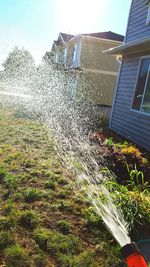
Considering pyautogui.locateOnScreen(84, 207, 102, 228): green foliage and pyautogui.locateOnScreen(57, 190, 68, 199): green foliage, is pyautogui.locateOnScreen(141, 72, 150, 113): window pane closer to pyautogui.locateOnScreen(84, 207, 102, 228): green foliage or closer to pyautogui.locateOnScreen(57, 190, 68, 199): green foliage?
pyautogui.locateOnScreen(57, 190, 68, 199): green foliage

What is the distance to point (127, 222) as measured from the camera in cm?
315

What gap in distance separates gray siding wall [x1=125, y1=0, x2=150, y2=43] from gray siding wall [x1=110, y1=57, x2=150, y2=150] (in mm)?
768

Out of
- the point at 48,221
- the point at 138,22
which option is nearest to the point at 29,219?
the point at 48,221

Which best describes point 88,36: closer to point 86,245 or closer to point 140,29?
point 140,29

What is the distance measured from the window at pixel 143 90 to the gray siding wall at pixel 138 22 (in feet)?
3.12

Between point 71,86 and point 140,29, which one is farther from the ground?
point 140,29

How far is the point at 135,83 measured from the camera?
8.10 m

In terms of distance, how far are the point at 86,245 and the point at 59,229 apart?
381 millimetres

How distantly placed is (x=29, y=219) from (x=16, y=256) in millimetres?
650

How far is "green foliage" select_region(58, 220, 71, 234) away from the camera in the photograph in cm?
303

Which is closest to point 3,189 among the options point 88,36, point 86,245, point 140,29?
point 86,245

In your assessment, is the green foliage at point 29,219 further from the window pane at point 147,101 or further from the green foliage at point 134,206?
the window pane at point 147,101

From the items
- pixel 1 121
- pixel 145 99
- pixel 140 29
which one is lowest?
pixel 1 121

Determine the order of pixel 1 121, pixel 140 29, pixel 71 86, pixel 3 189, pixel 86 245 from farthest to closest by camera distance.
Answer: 1. pixel 71 86
2. pixel 1 121
3. pixel 140 29
4. pixel 3 189
5. pixel 86 245
